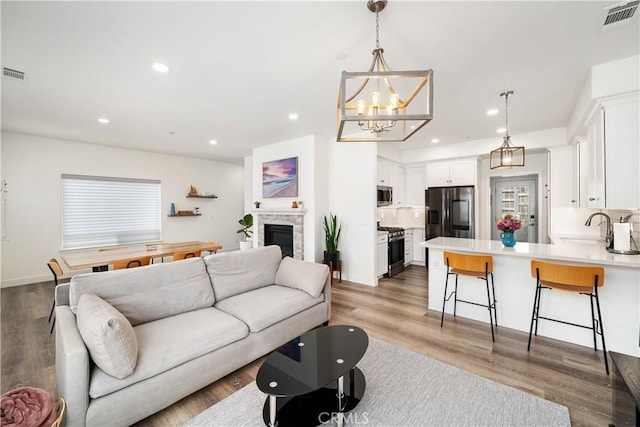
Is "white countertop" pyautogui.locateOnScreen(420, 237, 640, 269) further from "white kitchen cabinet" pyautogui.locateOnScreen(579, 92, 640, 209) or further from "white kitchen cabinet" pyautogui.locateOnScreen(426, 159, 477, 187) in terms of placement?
"white kitchen cabinet" pyautogui.locateOnScreen(426, 159, 477, 187)

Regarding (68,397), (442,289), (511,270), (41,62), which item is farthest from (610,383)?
(41,62)

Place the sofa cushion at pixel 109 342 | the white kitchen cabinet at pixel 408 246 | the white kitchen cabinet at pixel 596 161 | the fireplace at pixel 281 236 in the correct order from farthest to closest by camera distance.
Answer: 1. the white kitchen cabinet at pixel 408 246
2. the fireplace at pixel 281 236
3. the white kitchen cabinet at pixel 596 161
4. the sofa cushion at pixel 109 342

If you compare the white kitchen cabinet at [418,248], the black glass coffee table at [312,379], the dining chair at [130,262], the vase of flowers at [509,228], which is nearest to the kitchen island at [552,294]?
the vase of flowers at [509,228]

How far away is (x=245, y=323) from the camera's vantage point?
7.57 ft

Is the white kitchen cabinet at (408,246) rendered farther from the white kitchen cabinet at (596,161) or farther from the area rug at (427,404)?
the area rug at (427,404)

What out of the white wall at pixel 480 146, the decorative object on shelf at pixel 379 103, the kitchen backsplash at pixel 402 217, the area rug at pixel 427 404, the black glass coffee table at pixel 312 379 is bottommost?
the area rug at pixel 427 404

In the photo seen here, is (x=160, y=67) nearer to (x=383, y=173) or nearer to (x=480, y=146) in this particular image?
(x=383, y=173)

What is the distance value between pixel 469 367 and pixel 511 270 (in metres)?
1.41

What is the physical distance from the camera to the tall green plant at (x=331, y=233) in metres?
5.00

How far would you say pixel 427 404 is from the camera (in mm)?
1906

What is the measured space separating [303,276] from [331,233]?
2.16 m

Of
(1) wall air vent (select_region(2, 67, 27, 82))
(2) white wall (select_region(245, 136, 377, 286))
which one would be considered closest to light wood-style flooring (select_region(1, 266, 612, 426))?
(2) white wall (select_region(245, 136, 377, 286))

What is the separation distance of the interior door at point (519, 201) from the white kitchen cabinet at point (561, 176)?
1033 millimetres

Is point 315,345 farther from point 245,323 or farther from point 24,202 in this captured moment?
point 24,202
